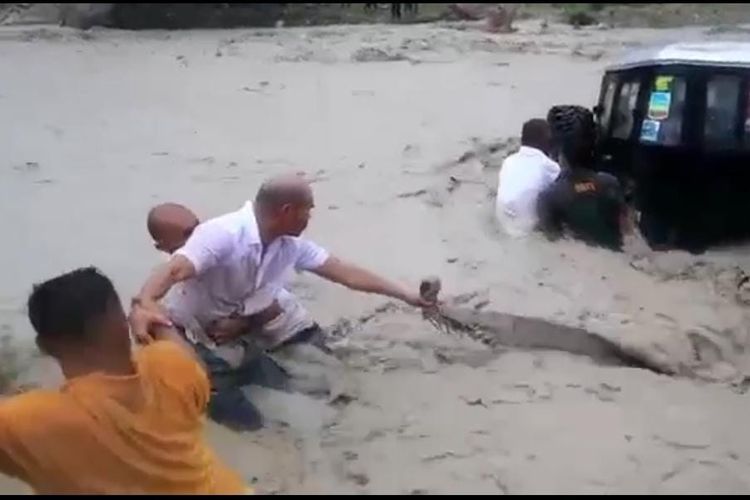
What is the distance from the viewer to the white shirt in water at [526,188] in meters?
7.85

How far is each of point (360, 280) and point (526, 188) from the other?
254cm

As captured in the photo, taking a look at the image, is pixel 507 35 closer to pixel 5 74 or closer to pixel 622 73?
pixel 5 74

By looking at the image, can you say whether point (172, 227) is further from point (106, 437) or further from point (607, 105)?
point (607, 105)

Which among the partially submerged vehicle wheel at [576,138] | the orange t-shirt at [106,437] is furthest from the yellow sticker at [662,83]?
the orange t-shirt at [106,437]

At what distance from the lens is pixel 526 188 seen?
309 inches

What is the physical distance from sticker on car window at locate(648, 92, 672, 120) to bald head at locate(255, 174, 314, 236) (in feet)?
10.0

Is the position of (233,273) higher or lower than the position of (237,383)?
higher

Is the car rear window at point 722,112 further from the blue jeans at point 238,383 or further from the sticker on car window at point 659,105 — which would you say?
the blue jeans at point 238,383

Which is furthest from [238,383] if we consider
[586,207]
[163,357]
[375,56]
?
[375,56]

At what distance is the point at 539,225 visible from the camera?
7.89 m

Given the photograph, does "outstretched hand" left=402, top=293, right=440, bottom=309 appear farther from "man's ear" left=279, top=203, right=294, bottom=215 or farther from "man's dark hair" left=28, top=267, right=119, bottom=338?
"man's dark hair" left=28, top=267, right=119, bottom=338

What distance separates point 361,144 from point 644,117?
11.1 feet

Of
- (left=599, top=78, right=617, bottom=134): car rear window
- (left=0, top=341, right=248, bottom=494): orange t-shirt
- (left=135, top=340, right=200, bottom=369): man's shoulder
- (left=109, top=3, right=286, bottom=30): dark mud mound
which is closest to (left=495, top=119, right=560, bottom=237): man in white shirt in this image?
(left=599, top=78, right=617, bottom=134): car rear window

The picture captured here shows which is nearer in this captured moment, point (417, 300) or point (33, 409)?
point (33, 409)
